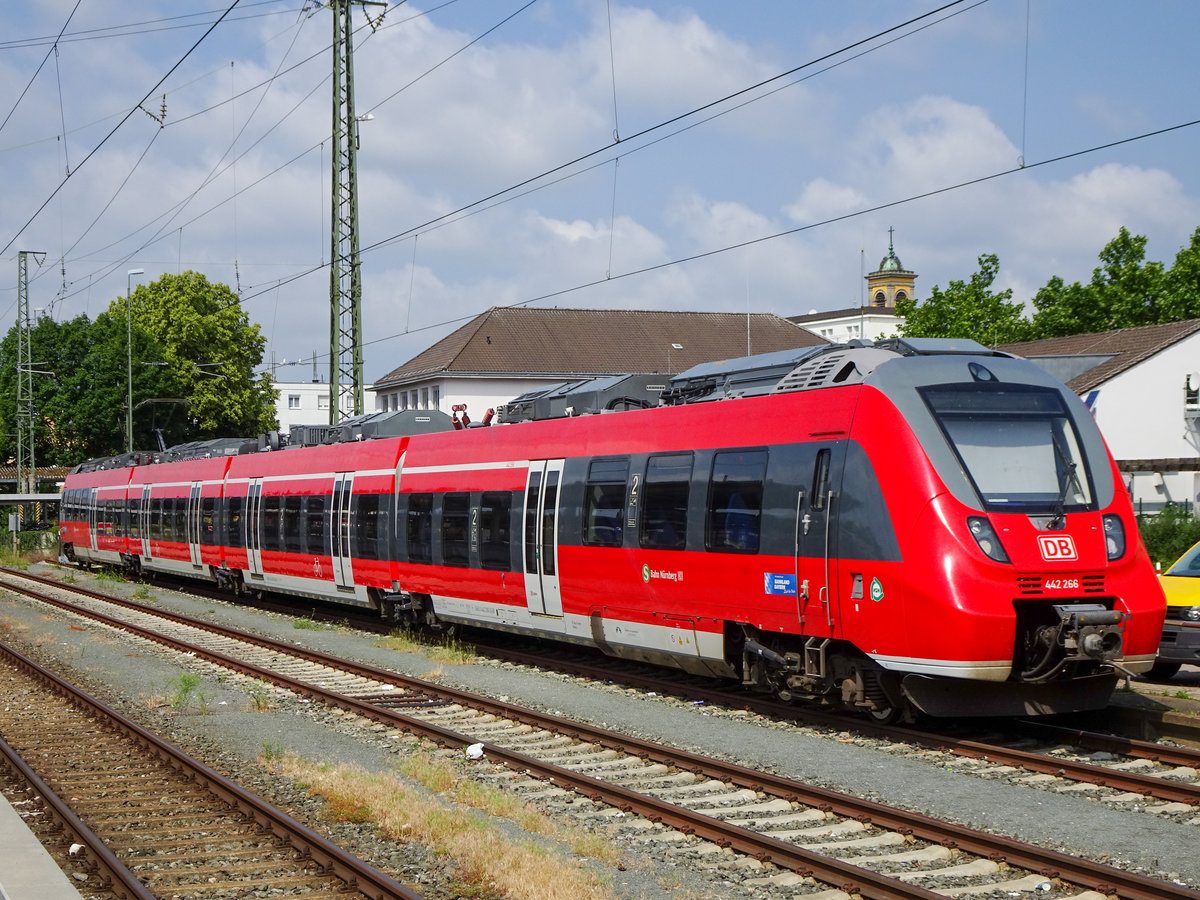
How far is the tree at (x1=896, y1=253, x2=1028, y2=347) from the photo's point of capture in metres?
59.0

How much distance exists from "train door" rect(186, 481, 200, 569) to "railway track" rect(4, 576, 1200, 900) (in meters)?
18.1

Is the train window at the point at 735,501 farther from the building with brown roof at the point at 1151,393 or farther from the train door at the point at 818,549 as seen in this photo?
the building with brown roof at the point at 1151,393

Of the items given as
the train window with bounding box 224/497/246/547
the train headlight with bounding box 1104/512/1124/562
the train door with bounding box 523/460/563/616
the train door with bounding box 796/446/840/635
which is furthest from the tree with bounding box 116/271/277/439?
the train headlight with bounding box 1104/512/1124/562

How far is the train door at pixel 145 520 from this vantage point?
121 ft

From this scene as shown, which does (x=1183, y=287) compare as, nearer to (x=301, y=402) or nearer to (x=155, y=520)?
(x=155, y=520)

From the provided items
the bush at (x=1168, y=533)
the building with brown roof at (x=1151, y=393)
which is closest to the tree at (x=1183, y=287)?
the building with brown roof at (x=1151, y=393)

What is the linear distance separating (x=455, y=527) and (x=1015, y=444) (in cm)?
980

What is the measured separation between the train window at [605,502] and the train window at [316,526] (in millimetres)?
9729

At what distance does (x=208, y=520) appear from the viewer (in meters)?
31.5

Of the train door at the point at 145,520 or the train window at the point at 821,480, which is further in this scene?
the train door at the point at 145,520

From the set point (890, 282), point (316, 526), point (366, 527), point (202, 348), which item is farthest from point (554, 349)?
point (890, 282)

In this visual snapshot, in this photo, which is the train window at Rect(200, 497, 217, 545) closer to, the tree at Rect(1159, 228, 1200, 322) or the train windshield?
the train windshield

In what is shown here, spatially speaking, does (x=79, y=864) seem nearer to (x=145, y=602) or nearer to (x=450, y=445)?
(x=450, y=445)

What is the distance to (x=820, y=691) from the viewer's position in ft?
39.8
